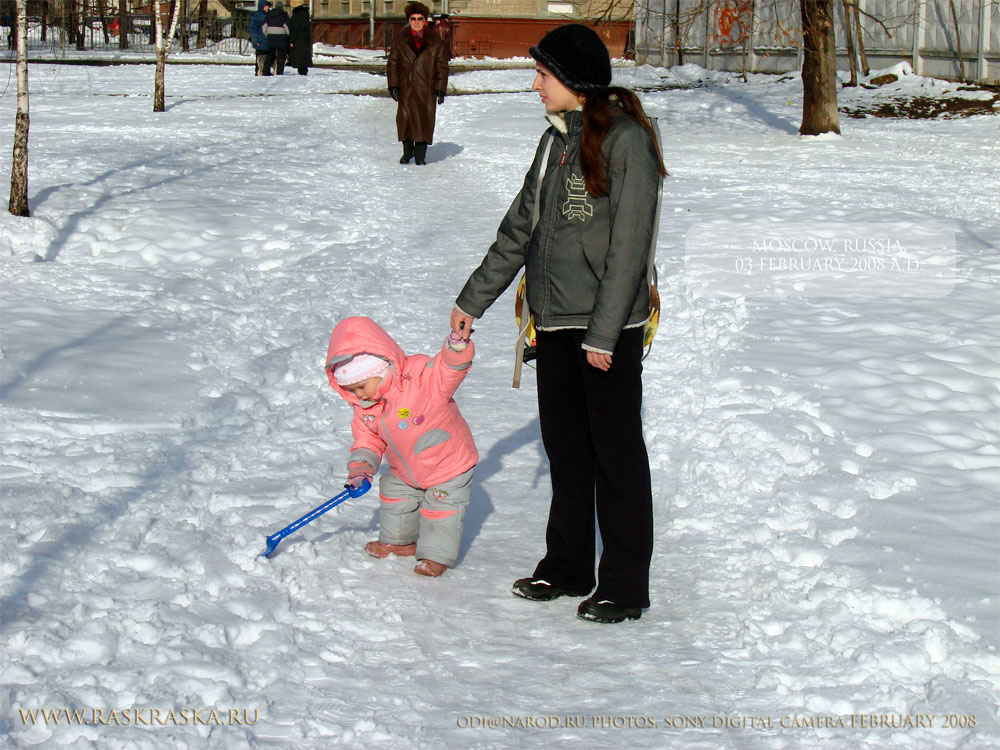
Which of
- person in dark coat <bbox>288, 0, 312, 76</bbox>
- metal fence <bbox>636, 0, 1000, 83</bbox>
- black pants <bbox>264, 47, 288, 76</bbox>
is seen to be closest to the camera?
metal fence <bbox>636, 0, 1000, 83</bbox>

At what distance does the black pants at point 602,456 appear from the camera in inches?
133

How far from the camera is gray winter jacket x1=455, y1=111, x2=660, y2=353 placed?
3.16m

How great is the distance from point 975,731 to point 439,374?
73.3 inches

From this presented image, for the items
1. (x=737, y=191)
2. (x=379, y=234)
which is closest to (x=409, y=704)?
(x=379, y=234)

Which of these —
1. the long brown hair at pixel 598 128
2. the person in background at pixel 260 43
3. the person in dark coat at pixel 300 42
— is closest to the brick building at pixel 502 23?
the person in background at pixel 260 43

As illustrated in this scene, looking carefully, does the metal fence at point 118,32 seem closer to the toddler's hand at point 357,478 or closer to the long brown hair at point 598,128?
the toddler's hand at point 357,478

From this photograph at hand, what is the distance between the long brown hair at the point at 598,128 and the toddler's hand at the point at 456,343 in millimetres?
641

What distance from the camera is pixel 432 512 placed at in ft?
12.6

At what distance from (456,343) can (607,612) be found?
980 mm

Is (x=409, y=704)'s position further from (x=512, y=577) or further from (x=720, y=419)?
(x=720, y=419)

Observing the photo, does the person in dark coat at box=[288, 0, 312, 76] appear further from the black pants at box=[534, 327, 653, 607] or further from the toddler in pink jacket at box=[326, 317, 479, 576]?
the black pants at box=[534, 327, 653, 607]

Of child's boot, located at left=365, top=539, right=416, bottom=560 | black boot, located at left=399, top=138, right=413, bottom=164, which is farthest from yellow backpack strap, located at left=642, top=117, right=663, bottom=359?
black boot, located at left=399, top=138, right=413, bottom=164

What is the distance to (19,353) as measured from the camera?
5.62 meters

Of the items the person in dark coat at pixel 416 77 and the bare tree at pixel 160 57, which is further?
the bare tree at pixel 160 57
